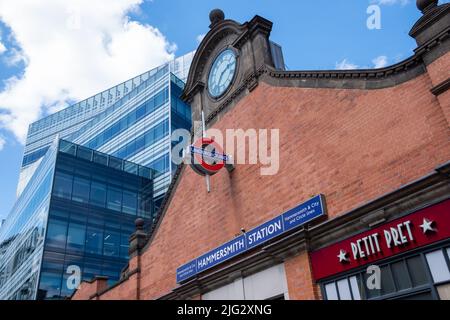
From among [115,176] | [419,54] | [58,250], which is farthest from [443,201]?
[115,176]

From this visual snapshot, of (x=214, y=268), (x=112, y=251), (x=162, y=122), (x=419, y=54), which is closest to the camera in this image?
(x=419, y=54)

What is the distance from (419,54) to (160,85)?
38.2 metres

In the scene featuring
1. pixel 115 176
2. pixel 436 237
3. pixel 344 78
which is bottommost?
pixel 436 237

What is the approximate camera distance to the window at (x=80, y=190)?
33.4 metres

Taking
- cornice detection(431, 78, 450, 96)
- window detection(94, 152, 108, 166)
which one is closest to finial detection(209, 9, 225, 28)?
cornice detection(431, 78, 450, 96)

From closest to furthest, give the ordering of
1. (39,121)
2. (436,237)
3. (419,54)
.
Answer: (436,237) < (419,54) < (39,121)

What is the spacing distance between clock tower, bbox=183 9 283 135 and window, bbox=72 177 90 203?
20259 mm

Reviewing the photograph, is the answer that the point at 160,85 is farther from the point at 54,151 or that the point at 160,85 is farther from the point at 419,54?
the point at 419,54

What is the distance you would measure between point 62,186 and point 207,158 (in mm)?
23650

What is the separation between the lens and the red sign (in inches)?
291

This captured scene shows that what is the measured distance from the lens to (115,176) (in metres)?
37.2

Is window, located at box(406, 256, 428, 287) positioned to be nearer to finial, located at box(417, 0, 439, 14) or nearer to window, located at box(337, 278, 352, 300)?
window, located at box(337, 278, 352, 300)

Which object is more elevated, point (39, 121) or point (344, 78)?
point (39, 121)

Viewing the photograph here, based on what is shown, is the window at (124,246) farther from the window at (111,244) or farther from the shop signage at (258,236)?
the shop signage at (258,236)
